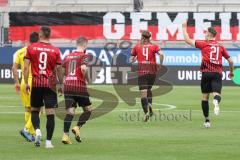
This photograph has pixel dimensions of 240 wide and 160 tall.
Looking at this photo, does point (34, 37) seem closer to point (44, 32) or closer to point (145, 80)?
point (44, 32)

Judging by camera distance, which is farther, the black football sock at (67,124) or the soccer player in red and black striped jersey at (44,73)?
the black football sock at (67,124)

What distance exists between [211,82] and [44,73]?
5.45 meters

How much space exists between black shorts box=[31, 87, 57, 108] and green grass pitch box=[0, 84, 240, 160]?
81cm

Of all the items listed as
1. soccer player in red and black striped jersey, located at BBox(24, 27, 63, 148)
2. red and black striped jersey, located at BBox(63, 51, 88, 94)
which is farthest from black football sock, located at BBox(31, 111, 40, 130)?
red and black striped jersey, located at BBox(63, 51, 88, 94)

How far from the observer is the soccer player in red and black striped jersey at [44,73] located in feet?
44.5

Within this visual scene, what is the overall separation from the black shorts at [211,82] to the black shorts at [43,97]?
5.16 meters

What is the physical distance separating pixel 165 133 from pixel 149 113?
3.66 metres

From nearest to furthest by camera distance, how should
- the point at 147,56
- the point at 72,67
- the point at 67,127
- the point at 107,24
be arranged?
the point at 67,127, the point at 72,67, the point at 147,56, the point at 107,24

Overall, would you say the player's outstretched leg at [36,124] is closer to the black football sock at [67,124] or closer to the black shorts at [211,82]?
the black football sock at [67,124]

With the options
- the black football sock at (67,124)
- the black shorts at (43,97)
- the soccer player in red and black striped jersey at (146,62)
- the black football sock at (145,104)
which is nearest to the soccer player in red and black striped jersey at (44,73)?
the black shorts at (43,97)

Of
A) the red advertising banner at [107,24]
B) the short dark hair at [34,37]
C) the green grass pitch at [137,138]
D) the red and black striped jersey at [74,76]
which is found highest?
the red advertising banner at [107,24]

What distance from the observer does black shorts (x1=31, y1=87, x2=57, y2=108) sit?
13.7 m

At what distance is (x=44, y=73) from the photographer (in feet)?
44.9

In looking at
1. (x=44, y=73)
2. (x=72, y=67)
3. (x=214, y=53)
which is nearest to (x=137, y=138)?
(x=72, y=67)
